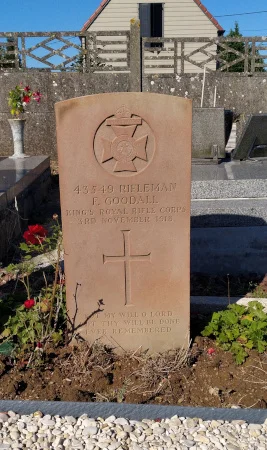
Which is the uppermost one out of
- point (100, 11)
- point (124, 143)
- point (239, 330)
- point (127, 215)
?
point (100, 11)

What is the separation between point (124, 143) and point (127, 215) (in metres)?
0.43

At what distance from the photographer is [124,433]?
8.59 ft

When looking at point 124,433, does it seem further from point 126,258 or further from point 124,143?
point 124,143

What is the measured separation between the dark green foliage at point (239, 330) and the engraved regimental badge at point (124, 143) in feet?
3.64

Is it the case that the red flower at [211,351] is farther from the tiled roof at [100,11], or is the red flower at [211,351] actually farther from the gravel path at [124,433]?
the tiled roof at [100,11]

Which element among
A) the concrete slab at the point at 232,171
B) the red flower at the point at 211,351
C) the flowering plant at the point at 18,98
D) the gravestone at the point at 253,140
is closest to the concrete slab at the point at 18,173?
the flowering plant at the point at 18,98

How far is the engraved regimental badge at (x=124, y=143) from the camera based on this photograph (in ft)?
10.1

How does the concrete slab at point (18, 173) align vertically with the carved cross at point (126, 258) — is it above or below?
below

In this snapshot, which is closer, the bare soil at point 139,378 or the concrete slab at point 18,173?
the bare soil at point 139,378

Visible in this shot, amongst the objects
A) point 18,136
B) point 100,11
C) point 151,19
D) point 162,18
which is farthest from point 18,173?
point 162,18

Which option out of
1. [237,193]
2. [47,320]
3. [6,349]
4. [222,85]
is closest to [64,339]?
[47,320]

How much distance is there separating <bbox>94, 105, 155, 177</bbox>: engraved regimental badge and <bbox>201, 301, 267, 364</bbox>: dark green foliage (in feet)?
3.64

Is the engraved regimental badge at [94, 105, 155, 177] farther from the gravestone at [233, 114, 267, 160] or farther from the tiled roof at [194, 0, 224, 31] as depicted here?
the tiled roof at [194, 0, 224, 31]

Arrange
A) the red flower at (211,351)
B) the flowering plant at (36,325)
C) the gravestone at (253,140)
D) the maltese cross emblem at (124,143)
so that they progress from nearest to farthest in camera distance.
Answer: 1. the maltese cross emblem at (124,143)
2. the flowering plant at (36,325)
3. the red flower at (211,351)
4. the gravestone at (253,140)
